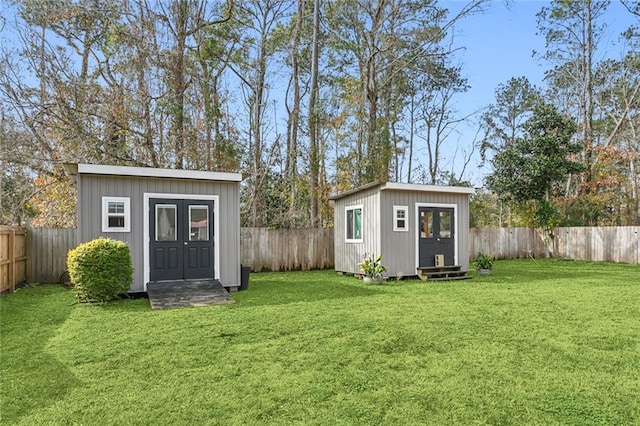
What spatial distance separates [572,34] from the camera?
20141 mm

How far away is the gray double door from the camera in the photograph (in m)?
7.94

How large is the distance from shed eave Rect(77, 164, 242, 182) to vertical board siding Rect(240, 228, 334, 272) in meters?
4.05

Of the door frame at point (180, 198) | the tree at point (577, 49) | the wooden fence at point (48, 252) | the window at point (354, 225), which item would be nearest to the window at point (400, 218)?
the window at point (354, 225)

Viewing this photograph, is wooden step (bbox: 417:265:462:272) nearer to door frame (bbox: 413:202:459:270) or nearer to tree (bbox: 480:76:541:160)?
door frame (bbox: 413:202:459:270)

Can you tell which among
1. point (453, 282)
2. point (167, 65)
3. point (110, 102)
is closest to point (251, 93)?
point (167, 65)

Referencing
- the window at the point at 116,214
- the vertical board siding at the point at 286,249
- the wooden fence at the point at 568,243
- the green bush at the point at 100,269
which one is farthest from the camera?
the wooden fence at the point at 568,243

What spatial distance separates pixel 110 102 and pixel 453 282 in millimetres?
11523

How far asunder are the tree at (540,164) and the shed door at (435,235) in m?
6.88

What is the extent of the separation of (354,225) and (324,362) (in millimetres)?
7711

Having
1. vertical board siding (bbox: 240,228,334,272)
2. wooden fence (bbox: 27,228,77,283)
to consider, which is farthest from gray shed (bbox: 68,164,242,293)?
vertical board siding (bbox: 240,228,334,272)

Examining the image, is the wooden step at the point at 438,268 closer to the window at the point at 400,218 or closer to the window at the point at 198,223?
the window at the point at 400,218

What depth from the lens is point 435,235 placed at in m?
10.9

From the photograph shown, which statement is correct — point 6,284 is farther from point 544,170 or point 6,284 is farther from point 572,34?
point 572,34

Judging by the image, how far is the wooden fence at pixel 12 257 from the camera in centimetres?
762
